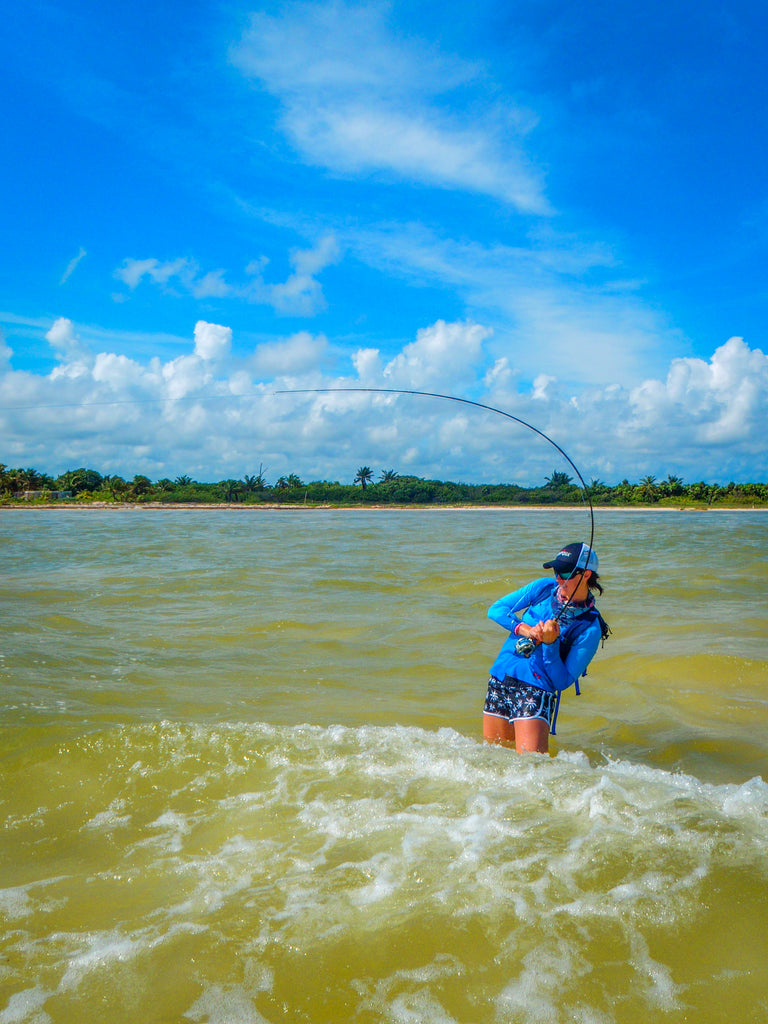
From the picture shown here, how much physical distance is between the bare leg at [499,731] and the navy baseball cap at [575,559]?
119cm

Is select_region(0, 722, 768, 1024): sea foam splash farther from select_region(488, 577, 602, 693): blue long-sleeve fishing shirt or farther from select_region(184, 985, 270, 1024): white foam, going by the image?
select_region(488, 577, 602, 693): blue long-sleeve fishing shirt

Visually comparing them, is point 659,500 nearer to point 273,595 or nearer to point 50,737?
point 273,595

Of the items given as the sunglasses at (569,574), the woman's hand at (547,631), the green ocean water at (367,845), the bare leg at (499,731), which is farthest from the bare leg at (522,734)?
the sunglasses at (569,574)

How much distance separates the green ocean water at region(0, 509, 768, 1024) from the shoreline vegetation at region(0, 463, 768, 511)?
8167 cm

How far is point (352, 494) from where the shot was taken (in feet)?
354

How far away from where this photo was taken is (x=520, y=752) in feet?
14.8

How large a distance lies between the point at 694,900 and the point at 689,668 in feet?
18.4

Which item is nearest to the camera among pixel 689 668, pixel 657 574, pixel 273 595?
pixel 689 668

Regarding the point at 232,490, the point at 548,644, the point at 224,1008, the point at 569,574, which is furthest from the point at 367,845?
the point at 232,490

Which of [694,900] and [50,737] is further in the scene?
[50,737]

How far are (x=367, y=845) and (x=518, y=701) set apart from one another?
1.58m

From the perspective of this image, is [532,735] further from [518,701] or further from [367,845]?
[367,845]

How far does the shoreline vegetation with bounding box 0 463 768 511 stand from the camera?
88.1m

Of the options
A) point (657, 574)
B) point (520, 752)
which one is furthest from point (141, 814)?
point (657, 574)
